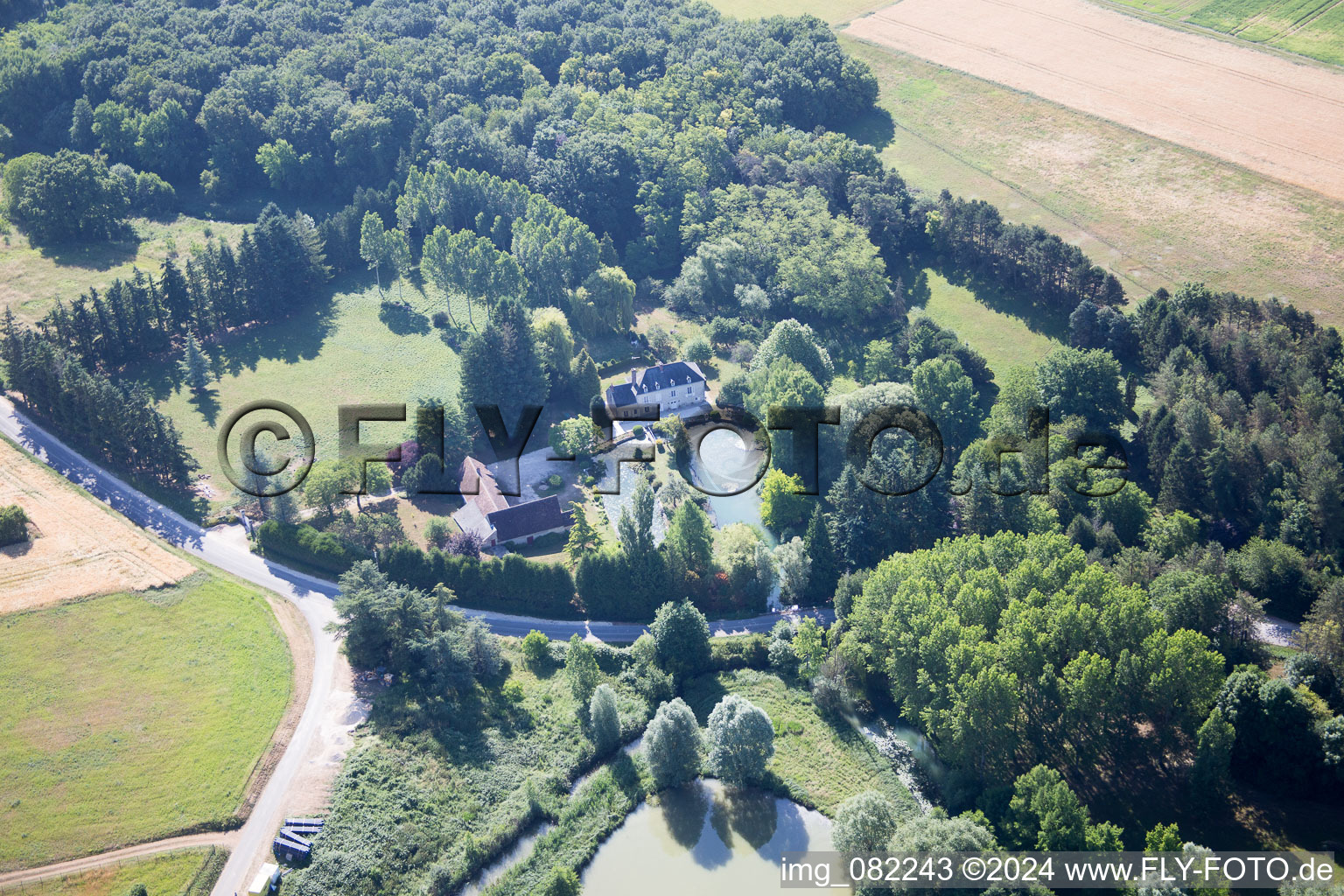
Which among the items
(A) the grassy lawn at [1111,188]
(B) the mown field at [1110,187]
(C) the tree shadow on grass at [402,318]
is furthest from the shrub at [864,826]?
(C) the tree shadow on grass at [402,318]

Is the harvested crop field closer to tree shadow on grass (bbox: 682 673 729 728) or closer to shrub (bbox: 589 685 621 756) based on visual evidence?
shrub (bbox: 589 685 621 756)

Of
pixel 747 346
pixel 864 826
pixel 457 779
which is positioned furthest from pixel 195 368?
pixel 864 826

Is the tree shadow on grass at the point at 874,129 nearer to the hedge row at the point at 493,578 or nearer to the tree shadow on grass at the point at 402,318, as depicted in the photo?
the tree shadow on grass at the point at 402,318

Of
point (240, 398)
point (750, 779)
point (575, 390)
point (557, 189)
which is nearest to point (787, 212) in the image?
point (557, 189)

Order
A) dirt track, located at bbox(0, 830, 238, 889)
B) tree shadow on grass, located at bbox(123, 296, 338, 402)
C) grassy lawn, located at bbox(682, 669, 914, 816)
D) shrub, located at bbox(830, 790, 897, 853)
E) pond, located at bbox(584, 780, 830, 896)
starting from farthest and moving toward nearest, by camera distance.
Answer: tree shadow on grass, located at bbox(123, 296, 338, 402), grassy lawn, located at bbox(682, 669, 914, 816), pond, located at bbox(584, 780, 830, 896), shrub, located at bbox(830, 790, 897, 853), dirt track, located at bbox(0, 830, 238, 889)

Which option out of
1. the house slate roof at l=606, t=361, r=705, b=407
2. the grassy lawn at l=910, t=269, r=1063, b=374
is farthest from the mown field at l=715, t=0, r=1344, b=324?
the house slate roof at l=606, t=361, r=705, b=407

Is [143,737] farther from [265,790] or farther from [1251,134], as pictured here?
[1251,134]
